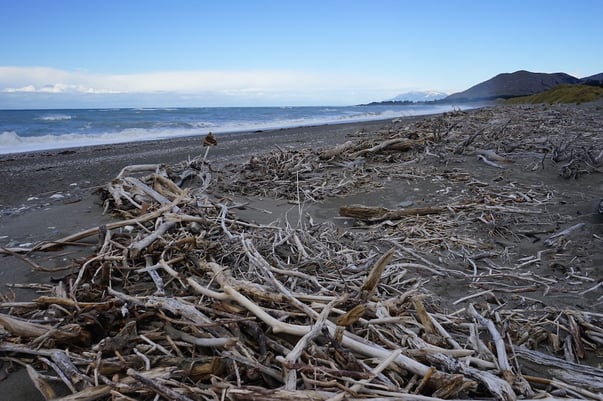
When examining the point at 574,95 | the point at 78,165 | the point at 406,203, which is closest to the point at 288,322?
the point at 406,203

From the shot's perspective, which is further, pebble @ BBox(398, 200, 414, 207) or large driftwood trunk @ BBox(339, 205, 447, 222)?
pebble @ BBox(398, 200, 414, 207)

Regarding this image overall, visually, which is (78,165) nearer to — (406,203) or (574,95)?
(406,203)

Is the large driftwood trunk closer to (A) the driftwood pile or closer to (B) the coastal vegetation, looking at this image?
(A) the driftwood pile

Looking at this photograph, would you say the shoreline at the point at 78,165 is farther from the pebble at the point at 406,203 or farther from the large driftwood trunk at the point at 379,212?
→ the pebble at the point at 406,203

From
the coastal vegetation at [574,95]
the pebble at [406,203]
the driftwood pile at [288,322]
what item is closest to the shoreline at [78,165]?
the driftwood pile at [288,322]

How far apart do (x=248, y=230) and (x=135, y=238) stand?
92 cm

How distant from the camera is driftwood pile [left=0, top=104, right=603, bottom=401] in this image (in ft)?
5.03

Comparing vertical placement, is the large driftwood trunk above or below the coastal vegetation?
below

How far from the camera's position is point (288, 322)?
1.91m

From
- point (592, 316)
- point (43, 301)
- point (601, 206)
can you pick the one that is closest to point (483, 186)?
point (601, 206)

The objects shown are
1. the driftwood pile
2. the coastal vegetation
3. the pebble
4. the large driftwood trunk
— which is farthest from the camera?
the coastal vegetation

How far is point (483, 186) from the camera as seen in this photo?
5176 mm

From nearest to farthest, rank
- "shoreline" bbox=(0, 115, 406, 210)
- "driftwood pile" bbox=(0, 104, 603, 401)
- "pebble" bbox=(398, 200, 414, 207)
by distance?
"driftwood pile" bbox=(0, 104, 603, 401)
"pebble" bbox=(398, 200, 414, 207)
"shoreline" bbox=(0, 115, 406, 210)

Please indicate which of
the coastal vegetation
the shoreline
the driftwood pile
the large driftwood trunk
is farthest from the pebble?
the coastal vegetation
